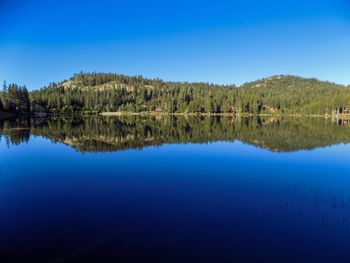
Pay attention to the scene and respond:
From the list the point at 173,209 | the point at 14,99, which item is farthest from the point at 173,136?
the point at 14,99

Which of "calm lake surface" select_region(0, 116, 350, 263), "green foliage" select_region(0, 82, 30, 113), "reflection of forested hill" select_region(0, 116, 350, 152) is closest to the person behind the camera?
"calm lake surface" select_region(0, 116, 350, 263)

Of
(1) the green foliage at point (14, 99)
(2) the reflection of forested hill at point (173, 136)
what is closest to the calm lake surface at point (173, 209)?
(2) the reflection of forested hill at point (173, 136)

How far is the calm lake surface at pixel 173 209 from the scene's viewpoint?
10016 mm

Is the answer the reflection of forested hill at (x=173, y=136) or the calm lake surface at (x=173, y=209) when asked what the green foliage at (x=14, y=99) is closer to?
the reflection of forested hill at (x=173, y=136)

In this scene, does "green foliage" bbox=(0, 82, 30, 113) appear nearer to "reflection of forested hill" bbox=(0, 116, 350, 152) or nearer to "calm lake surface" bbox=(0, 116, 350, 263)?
"reflection of forested hill" bbox=(0, 116, 350, 152)

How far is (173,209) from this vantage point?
13.9 meters

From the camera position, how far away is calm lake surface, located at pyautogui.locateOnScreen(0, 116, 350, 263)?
10.0 m

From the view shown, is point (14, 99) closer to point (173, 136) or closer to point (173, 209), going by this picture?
point (173, 136)

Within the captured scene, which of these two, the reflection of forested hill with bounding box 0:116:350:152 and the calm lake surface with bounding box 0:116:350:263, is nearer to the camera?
the calm lake surface with bounding box 0:116:350:263

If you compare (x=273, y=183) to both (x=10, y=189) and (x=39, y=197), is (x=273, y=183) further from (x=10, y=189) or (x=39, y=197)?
(x=10, y=189)

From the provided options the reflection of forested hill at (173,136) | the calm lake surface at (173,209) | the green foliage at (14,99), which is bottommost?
the calm lake surface at (173,209)

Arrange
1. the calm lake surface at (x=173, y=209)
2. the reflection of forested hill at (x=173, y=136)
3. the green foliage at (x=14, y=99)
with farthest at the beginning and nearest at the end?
the green foliage at (x=14, y=99), the reflection of forested hill at (x=173, y=136), the calm lake surface at (x=173, y=209)

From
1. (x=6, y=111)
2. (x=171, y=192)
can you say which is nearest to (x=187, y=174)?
(x=171, y=192)

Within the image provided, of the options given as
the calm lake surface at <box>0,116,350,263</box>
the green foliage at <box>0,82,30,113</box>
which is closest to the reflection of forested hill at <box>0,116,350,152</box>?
the calm lake surface at <box>0,116,350,263</box>
